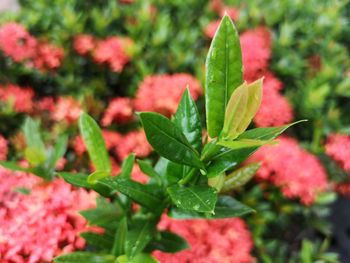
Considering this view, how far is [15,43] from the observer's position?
→ 149 cm

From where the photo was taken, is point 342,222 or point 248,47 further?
point 342,222

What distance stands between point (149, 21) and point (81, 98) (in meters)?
0.50

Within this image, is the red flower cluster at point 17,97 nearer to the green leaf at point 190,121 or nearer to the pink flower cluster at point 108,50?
the pink flower cluster at point 108,50

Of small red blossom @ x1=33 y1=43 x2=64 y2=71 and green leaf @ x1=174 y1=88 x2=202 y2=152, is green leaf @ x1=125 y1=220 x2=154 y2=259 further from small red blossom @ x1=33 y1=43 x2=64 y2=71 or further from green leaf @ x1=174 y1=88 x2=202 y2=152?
small red blossom @ x1=33 y1=43 x2=64 y2=71

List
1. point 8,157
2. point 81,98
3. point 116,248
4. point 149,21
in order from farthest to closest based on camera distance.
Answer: point 149,21, point 81,98, point 8,157, point 116,248

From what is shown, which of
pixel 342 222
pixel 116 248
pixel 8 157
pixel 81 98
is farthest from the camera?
pixel 342 222

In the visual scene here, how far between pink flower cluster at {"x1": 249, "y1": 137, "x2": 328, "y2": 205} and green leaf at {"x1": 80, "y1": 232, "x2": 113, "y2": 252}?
62 cm

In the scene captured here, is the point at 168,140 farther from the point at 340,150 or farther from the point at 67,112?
the point at 340,150

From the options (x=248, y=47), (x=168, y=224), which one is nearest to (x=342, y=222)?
(x=248, y=47)

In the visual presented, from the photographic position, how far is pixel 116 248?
85 centimetres

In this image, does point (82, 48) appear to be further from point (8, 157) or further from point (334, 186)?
point (334, 186)

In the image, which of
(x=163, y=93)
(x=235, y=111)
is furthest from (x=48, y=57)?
(x=235, y=111)

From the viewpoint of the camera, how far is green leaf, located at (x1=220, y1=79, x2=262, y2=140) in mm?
565

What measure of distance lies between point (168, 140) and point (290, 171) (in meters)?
0.81
